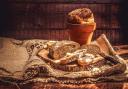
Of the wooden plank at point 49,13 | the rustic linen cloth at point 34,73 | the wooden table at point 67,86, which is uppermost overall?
the wooden plank at point 49,13

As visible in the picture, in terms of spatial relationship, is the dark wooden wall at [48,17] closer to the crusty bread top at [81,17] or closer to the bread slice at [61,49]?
the crusty bread top at [81,17]

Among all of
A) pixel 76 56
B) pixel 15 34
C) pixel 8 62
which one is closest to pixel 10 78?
pixel 8 62

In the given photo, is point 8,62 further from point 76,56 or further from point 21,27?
point 21,27

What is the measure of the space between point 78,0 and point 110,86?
3256 mm

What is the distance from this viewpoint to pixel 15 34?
20.0 ft

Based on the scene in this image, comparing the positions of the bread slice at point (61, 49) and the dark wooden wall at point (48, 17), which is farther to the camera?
the dark wooden wall at point (48, 17)

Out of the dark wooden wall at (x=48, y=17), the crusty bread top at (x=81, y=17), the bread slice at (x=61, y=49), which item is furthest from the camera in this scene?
the dark wooden wall at (x=48, y=17)

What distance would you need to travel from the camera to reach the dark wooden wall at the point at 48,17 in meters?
6.04

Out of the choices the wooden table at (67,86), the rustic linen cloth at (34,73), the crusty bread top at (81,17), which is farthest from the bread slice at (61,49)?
the wooden table at (67,86)

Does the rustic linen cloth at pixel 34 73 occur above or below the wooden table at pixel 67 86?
above

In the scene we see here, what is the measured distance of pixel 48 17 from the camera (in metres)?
6.10

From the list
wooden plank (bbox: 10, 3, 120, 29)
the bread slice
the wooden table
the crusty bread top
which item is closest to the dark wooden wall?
wooden plank (bbox: 10, 3, 120, 29)

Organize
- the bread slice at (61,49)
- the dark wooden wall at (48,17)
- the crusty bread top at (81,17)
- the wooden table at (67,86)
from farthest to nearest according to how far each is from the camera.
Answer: the dark wooden wall at (48,17) < the crusty bread top at (81,17) < the bread slice at (61,49) < the wooden table at (67,86)

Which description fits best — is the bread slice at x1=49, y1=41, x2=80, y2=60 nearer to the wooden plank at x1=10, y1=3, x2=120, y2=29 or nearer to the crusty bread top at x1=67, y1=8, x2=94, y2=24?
the crusty bread top at x1=67, y1=8, x2=94, y2=24
